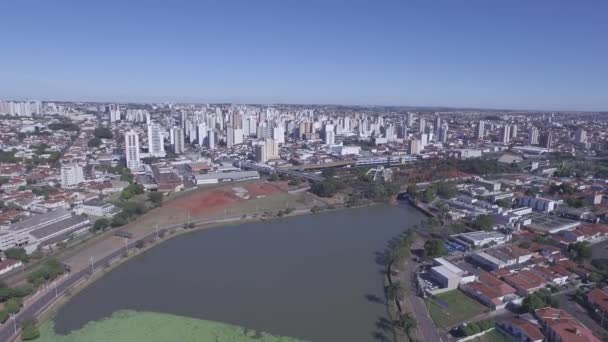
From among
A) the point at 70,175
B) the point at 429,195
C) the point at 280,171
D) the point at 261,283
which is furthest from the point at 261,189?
the point at 261,283

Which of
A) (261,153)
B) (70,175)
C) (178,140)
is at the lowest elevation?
(70,175)

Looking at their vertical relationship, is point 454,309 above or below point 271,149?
below

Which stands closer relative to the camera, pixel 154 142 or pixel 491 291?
pixel 491 291

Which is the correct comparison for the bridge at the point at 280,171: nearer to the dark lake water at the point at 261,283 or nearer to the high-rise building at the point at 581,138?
the dark lake water at the point at 261,283

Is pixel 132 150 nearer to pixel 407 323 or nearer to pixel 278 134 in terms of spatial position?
pixel 278 134

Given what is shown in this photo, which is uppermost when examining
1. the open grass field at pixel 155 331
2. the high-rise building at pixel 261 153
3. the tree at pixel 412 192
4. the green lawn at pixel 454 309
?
the high-rise building at pixel 261 153

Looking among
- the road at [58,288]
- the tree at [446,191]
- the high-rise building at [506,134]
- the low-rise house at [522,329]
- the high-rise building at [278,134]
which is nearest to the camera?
the low-rise house at [522,329]

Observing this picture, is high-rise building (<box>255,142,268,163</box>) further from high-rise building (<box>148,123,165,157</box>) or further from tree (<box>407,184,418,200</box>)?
tree (<box>407,184,418,200</box>)

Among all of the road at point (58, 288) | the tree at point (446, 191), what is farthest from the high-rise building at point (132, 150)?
the tree at point (446, 191)
